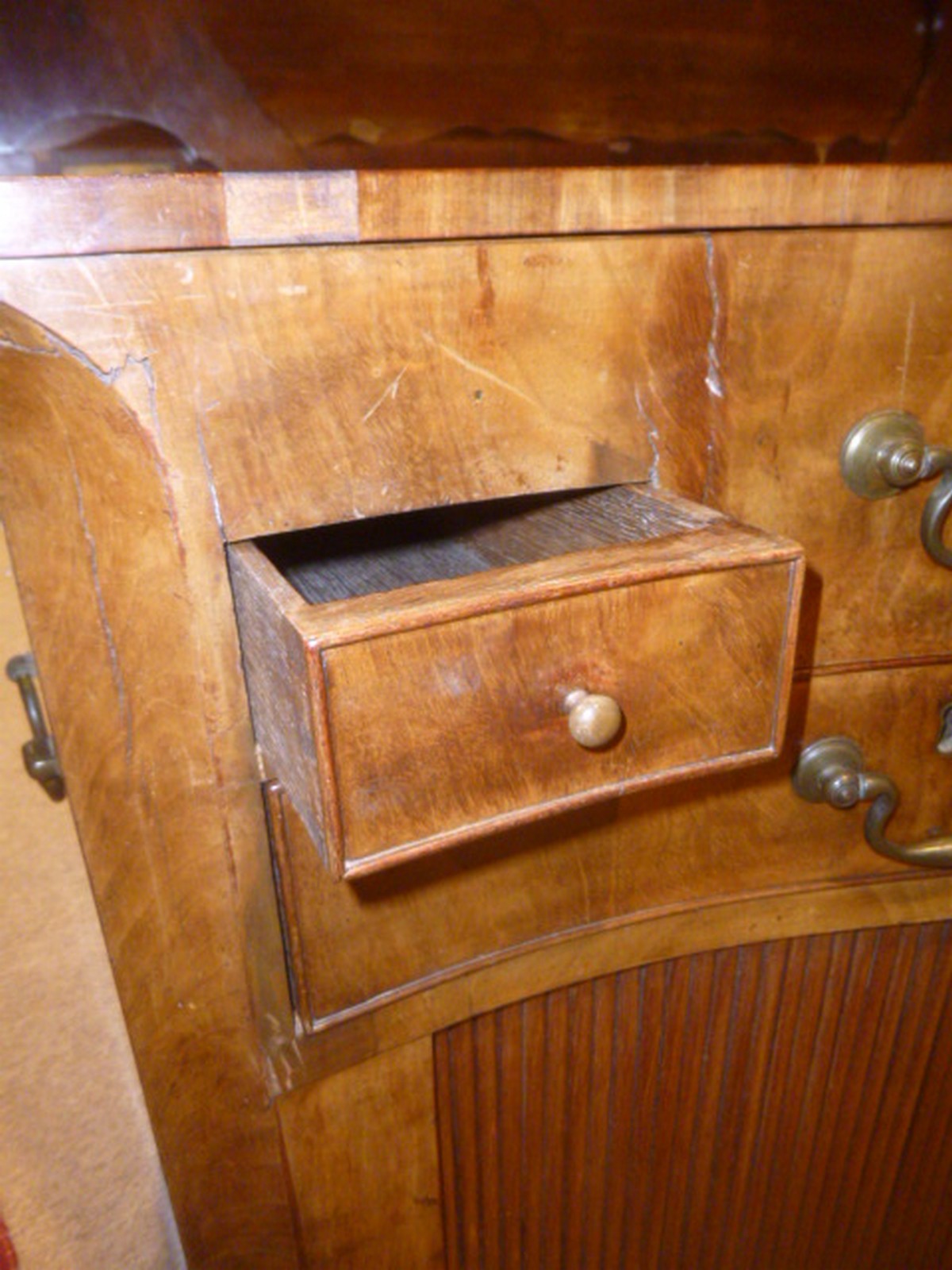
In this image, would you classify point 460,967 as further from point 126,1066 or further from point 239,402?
point 126,1066

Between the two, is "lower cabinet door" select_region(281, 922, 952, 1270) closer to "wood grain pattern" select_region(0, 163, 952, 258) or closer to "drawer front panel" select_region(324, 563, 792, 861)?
"drawer front panel" select_region(324, 563, 792, 861)

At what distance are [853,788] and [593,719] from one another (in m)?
0.23

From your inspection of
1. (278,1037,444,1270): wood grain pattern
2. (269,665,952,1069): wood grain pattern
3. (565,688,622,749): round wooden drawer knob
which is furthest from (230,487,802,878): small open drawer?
(278,1037,444,1270): wood grain pattern

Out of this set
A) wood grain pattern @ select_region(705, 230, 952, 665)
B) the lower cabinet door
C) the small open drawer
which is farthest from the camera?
the lower cabinet door

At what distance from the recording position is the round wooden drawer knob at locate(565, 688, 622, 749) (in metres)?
0.32

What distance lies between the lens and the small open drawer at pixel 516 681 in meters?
0.30

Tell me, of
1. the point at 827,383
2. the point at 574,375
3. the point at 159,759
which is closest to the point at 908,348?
the point at 827,383

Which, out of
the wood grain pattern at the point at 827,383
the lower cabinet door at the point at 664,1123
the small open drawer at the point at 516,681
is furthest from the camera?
the lower cabinet door at the point at 664,1123

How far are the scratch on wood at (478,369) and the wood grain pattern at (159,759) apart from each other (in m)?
0.11

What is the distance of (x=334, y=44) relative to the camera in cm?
67

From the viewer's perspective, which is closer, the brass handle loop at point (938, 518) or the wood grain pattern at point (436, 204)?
the wood grain pattern at point (436, 204)

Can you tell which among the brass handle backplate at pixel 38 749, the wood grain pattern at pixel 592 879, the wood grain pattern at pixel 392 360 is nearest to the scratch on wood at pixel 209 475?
the wood grain pattern at pixel 392 360

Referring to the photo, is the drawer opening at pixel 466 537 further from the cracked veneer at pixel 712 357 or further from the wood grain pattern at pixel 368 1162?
the wood grain pattern at pixel 368 1162

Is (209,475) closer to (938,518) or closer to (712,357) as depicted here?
(712,357)
